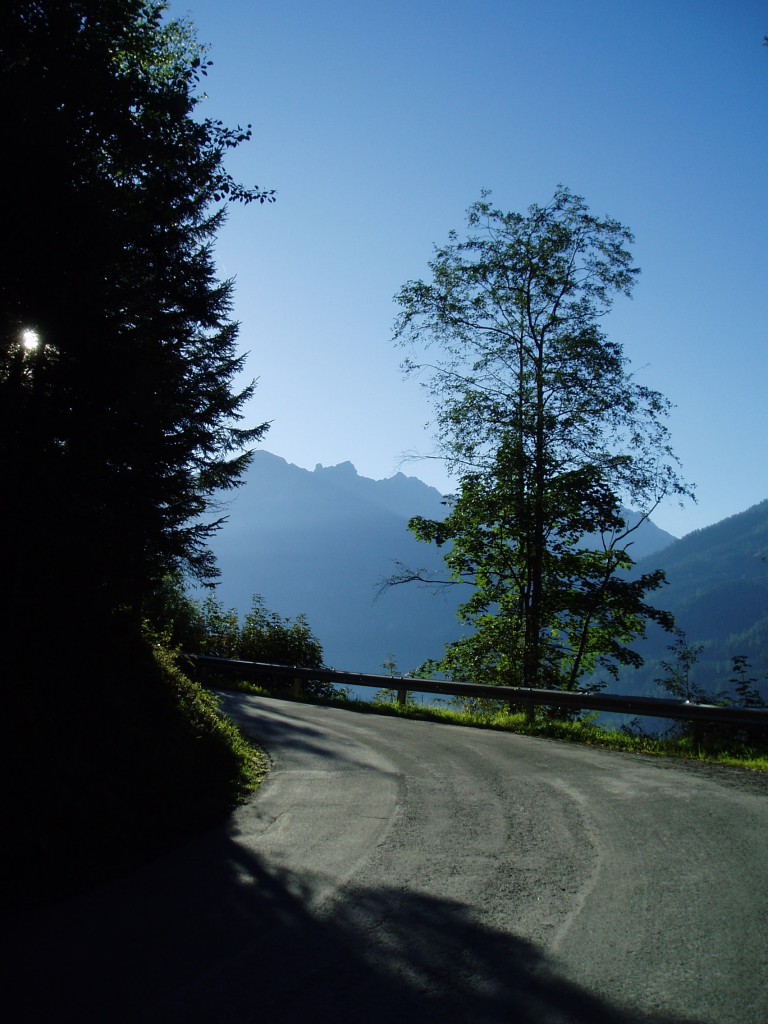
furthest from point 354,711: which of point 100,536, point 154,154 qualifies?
point 154,154

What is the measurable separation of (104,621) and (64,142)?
5319 mm

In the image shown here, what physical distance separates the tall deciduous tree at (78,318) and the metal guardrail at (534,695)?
363 cm

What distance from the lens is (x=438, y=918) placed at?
4.14 meters

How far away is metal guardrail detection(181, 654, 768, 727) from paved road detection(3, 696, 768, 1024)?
11.2 ft

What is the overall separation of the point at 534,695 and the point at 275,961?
37.8 ft

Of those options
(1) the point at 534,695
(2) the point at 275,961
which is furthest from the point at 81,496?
(1) the point at 534,695

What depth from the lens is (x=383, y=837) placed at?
5930mm

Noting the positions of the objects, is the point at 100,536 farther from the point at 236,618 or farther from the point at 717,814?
the point at 236,618

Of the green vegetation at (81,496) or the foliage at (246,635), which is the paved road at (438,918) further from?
the foliage at (246,635)

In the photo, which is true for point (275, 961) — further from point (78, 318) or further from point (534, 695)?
point (534, 695)

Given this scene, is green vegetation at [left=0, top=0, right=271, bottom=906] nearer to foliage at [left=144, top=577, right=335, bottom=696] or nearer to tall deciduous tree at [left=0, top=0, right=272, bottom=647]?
tall deciduous tree at [left=0, top=0, right=272, bottom=647]

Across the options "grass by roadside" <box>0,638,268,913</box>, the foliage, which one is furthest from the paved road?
the foliage

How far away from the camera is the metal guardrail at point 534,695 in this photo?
10.8m

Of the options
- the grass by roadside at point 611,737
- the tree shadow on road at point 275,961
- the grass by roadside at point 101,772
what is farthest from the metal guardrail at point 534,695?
the tree shadow on road at point 275,961
